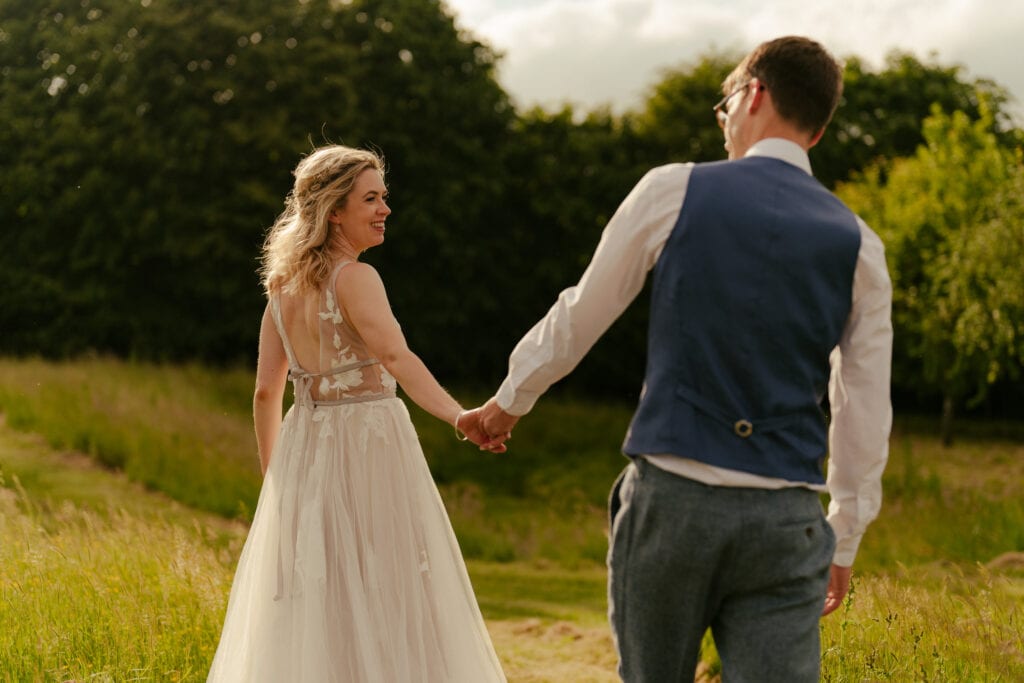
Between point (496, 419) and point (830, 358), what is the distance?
965 millimetres

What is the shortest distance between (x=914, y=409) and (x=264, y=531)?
88.3 feet

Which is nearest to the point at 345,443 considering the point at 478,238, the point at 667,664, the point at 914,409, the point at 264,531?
the point at 264,531

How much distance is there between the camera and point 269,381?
14.8 ft

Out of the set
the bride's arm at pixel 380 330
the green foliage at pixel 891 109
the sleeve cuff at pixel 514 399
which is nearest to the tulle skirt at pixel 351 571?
the bride's arm at pixel 380 330

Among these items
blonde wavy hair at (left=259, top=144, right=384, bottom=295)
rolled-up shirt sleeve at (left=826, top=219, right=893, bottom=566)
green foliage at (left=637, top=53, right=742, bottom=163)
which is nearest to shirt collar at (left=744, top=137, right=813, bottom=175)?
rolled-up shirt sleeve at (left=826, top=219, right=893, bottom=566)

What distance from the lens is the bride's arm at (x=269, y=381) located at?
14.7ft

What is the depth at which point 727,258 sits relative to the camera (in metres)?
2.58

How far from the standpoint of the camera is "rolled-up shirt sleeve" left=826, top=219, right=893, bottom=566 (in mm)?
2699

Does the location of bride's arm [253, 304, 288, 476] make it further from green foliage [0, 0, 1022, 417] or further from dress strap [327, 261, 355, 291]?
green foliage [0, 0, 1022, 417]

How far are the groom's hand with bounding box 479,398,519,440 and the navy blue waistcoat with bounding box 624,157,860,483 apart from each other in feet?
2.23

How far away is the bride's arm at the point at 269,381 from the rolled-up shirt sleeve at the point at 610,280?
1.78 metres

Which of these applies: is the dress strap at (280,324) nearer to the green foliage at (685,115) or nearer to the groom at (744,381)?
the groom at (744,381)

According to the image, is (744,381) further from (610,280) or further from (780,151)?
(780,151)

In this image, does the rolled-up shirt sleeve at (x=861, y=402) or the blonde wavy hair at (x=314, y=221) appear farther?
the blonde wavy hair at (x=314, y=221)
